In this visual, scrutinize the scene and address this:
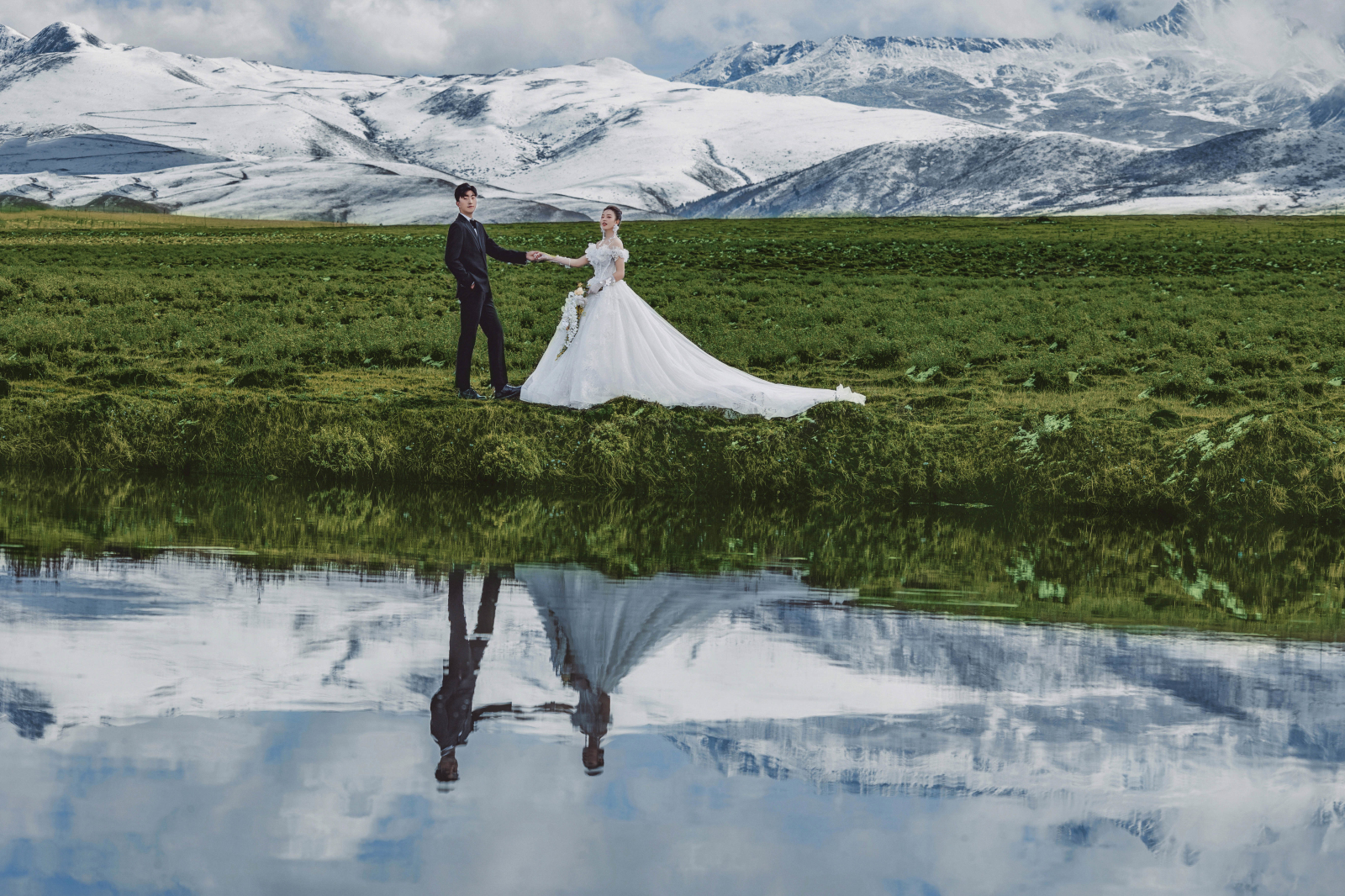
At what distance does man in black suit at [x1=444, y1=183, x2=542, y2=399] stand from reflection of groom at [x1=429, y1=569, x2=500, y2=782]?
1009cm

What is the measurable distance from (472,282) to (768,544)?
27.7ft

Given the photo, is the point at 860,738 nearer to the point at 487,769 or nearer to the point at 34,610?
the point at 487,769

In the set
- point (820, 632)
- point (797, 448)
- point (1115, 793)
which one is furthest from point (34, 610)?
point (797, 448)

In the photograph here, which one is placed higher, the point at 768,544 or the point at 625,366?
the point at 625,366

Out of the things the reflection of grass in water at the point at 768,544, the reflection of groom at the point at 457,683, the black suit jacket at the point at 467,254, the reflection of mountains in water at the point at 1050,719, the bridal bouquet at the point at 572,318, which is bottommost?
the reflection of grass in water at the point at 768,544

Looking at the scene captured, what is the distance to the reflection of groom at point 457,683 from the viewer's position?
576 centimetres

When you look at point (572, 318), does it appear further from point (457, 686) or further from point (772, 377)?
point (457, 686)

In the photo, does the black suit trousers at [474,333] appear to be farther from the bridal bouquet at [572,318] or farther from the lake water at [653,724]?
the lake water at [653,724]

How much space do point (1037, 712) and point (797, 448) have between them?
8.83m

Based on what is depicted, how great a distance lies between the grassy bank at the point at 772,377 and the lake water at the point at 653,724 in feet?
13.1

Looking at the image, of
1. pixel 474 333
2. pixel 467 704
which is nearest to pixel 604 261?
pixel 474 333

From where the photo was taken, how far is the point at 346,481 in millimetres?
15406

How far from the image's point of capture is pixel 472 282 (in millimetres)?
18500

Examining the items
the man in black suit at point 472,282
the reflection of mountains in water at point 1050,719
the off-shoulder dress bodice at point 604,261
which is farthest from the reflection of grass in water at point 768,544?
the off-shoulder dress bodice at point 604,261
